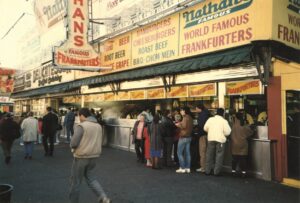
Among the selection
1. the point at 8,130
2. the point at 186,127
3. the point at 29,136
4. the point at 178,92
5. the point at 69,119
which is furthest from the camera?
the point at 69,119

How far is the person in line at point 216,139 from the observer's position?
9.11m

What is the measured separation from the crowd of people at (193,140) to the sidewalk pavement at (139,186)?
0.41m

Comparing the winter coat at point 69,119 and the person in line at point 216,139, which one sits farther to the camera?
the winter coat at point 69,119

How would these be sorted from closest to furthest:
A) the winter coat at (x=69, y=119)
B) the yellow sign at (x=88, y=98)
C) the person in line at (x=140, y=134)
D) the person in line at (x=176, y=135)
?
the person in line at (x=176, y=135) → the person in line at (x=140, y=134) → the winter coat at (x=69, y=119) → the yellow sign at (x=88, y=98)

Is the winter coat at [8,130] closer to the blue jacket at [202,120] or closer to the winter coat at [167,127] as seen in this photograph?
the winter coat at [167,127]

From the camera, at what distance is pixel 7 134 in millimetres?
11562

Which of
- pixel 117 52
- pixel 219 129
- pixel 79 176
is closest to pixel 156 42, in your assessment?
pixel 117 52

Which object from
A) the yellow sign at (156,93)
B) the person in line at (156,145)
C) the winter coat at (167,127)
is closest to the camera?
the person in line at (156,145)

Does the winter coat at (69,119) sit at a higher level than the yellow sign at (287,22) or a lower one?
lower

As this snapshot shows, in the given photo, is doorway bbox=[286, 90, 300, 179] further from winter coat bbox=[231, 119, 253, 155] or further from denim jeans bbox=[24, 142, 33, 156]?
denim jeans bbox=[24, 142, 33, 156]

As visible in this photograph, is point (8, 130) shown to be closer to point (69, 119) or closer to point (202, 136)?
point (69, 119)

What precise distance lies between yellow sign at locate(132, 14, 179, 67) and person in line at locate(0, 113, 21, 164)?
552cm

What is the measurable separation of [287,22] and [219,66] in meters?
2.22

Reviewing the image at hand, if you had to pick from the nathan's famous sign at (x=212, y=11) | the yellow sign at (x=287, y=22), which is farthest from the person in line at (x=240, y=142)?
the nathan's famous sign at (x=212, y=11)
